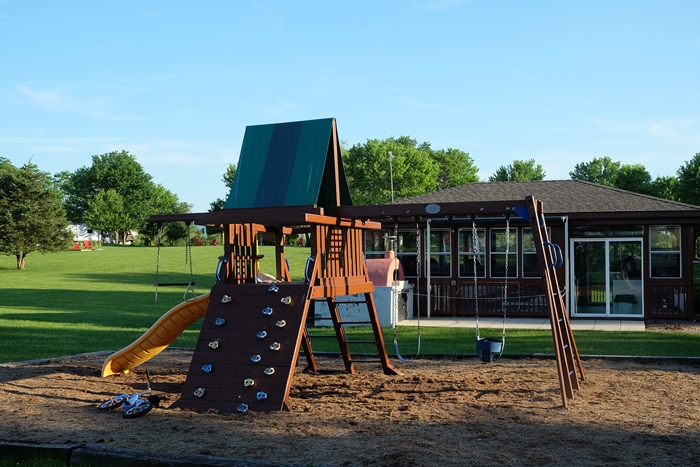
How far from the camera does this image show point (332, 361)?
457 inches

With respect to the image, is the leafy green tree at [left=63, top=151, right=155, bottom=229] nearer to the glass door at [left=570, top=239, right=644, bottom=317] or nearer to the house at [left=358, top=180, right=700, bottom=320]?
the house at [left=358, top=180, right=700, bottom=320]

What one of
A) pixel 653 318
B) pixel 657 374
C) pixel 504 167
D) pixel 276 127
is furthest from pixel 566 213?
pixel 504 167

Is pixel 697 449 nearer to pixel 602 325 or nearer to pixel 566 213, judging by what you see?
pixel 602 325

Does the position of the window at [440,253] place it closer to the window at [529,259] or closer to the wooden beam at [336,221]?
the window at [529,259]

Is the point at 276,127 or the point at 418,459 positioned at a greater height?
the point at 276,127

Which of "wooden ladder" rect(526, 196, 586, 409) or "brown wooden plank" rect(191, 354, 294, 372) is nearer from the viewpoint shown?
"brown wooden plank" rect(191, 354, 294, 372)

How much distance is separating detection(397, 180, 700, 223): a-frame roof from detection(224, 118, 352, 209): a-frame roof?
36.7 feet

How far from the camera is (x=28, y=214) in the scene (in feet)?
134

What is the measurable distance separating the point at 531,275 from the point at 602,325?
2.85 meters

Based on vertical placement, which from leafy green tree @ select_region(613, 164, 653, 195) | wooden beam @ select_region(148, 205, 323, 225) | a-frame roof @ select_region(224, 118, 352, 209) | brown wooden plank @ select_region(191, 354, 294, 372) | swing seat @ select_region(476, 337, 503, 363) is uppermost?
leafy green tree @ select_region(613, 164, 653, 195)

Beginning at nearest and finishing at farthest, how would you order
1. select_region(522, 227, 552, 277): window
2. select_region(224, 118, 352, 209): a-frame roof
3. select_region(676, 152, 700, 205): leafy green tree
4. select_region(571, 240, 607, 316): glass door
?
select_region(224, 118, 352, 209): a-frame roof
select_region(571, 240, 607, 316): glass door
select_region(522, 227, 552, 277): window
select_region(676, 152, 700, 205): leafy green tree

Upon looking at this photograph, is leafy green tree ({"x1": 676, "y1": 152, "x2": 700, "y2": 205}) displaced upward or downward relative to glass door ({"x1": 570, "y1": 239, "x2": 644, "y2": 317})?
upward

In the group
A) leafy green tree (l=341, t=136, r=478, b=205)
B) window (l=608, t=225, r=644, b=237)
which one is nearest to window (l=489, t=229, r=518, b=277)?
window (l=608, t=225, r=644, b=237)

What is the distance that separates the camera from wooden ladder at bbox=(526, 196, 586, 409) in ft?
25.7
